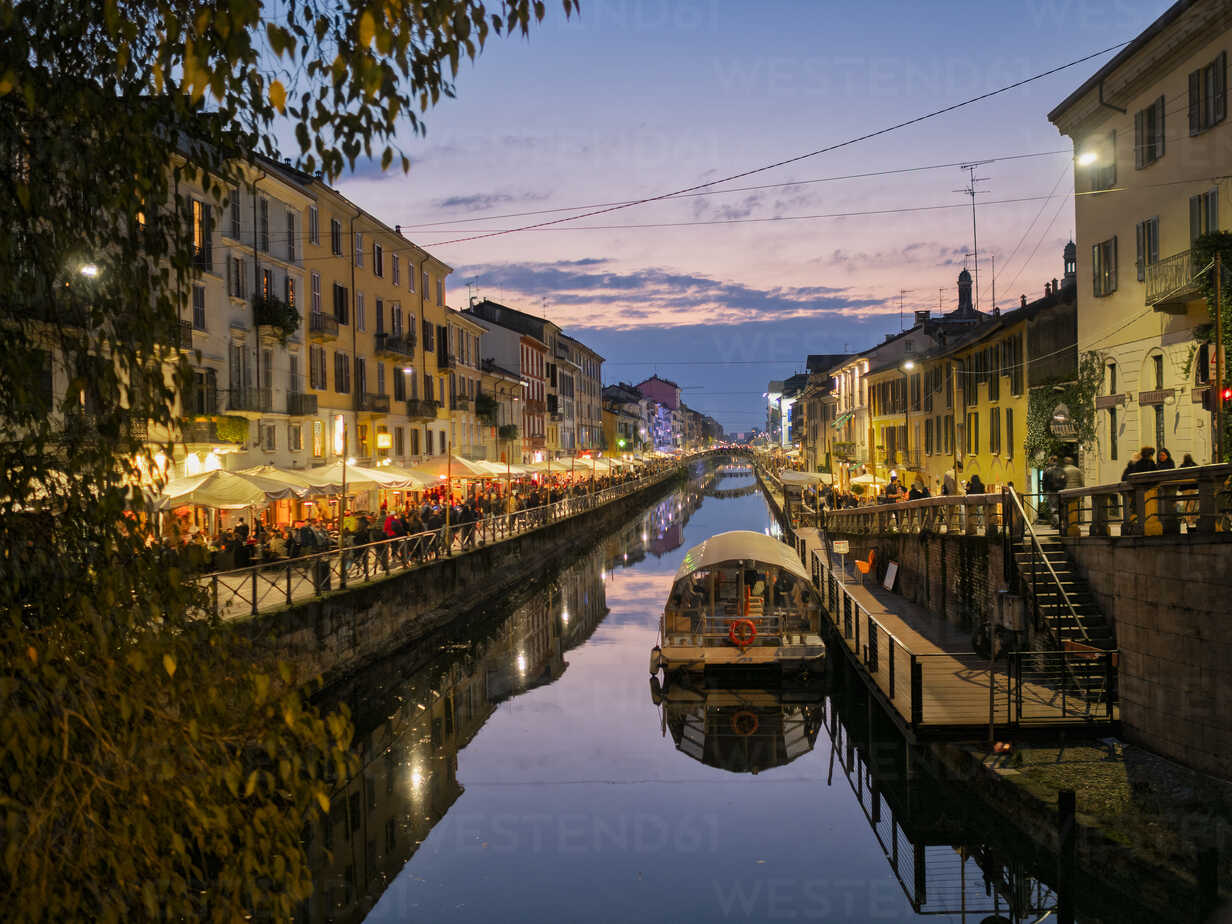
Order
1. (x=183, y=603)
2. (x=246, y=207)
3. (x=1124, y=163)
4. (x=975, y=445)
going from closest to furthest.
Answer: (x=183, y=603)
(x=1124, y=163)
(x=246, y=207)
(x=975, y=445)

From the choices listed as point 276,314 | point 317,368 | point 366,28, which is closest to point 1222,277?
point 366,28

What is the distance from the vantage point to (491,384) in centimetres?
6388

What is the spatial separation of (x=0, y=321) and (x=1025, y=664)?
15.1 m

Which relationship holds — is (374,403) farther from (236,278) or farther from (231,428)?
(231,428)

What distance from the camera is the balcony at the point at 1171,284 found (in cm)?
1969

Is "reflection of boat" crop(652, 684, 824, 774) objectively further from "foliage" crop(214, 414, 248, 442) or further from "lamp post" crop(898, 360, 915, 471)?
"lamp post" crop(898, 360, 915, 471)

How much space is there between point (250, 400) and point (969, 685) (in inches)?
877

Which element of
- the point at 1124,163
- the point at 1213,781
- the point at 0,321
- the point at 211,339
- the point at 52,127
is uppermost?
the point at 1124,163

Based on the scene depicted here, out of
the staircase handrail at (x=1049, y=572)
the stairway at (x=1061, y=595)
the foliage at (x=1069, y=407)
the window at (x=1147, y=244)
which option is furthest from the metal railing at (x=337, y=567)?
the window at (x=1147, y=244)

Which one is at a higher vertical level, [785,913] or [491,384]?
[491,384]

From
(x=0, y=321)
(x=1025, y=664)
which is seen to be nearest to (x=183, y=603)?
(x=0, y=321)

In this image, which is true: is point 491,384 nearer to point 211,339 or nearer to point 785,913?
point 211,339

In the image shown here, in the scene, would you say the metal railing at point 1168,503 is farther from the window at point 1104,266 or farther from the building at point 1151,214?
the window at point 1104,266

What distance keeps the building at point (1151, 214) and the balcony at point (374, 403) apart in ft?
81.0
